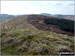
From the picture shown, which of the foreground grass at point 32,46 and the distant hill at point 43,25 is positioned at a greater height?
the foreground grass at point 32,46

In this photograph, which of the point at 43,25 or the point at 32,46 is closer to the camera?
the point at 32,46

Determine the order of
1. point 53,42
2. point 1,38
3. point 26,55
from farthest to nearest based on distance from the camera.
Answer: point 1,38 → point 53,42 → point 26,55

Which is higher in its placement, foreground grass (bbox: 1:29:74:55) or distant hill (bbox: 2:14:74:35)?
foreground grass (bbox: 1:29:74:55)

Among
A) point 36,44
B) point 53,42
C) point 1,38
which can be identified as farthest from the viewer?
point 1,38

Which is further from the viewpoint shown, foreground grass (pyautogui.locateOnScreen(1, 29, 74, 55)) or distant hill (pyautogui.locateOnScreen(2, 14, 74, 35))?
distant hill (pyautogui.locateOnScreen(2, 14, 74, 35))

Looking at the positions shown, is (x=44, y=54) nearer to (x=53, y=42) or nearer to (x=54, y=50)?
(x=54, y=50)

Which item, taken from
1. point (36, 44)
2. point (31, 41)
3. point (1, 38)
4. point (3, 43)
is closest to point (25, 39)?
point (31, 41)

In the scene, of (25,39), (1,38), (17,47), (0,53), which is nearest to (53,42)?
(25,39)

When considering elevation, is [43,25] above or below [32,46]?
below

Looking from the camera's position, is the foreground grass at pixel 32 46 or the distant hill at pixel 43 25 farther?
the distant hill at pixel 43 25

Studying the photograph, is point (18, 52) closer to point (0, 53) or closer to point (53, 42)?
point (0, 53)

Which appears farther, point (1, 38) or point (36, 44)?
point (1, 38)
